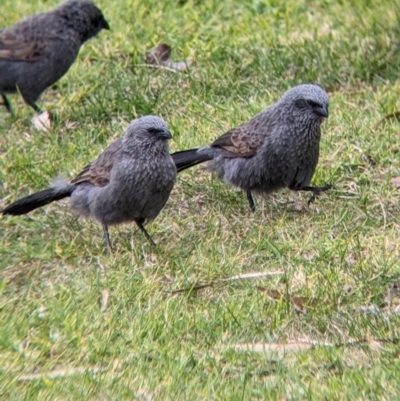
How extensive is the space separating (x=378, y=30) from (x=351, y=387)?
5.63 metres

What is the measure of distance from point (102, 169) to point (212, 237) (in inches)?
37.0

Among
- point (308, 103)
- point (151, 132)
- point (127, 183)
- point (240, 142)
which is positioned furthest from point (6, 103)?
point (308, 103)

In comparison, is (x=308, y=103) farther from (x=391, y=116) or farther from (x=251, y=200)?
(x=391, y=116)

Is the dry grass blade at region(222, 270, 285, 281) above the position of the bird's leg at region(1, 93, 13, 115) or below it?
above

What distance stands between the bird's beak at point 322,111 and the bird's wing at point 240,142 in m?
0.46

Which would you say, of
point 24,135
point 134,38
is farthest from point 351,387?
point 134,38

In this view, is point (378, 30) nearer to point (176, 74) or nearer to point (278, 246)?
point (176, 74)

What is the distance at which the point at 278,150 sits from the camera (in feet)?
25.4

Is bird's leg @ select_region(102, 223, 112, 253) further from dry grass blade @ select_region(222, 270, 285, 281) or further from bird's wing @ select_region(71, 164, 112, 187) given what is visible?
dry grass blade @ select_region(222, 270, 285, 281)

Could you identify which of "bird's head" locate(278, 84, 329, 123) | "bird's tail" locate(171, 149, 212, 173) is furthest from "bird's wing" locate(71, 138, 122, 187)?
"bird's head" locate(278, 84, 329, 123)

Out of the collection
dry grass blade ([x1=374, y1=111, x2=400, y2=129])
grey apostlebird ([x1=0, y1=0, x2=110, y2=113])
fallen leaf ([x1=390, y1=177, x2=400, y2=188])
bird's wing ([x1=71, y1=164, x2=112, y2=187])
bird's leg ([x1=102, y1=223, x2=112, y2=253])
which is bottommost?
dry grass blade ([x1=374, y1=111, x2=400, y2=129])

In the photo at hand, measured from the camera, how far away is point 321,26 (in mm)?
10484

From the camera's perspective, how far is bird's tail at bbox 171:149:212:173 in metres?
7.93

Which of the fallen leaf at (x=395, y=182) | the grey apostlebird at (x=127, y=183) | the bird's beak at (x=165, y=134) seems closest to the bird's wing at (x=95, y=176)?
the grey apostlebird at (x=127, y=183)
